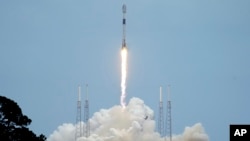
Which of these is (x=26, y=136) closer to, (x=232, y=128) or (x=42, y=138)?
(x=42, y=138)

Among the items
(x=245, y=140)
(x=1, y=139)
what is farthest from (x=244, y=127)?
(x=1, y=139)

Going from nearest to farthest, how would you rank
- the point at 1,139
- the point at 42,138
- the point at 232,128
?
1. the point at 232,128
2. the point at 1,139
3. the point at 42,138

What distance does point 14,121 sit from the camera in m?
188

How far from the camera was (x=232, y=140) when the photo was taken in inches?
4724

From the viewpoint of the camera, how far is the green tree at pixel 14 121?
18512cm

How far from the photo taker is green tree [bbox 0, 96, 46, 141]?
18512cm

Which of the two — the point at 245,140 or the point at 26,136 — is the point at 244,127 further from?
the point at 26,136

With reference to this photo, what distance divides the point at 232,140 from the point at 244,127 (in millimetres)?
2346

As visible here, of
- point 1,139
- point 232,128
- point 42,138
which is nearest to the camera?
point 232,128

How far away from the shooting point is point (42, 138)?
192625mm

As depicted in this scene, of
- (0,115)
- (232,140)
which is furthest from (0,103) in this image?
(232,140)

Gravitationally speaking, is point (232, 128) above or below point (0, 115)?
below

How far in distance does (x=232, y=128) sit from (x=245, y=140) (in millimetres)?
2859

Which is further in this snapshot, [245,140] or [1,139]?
[1,139]
